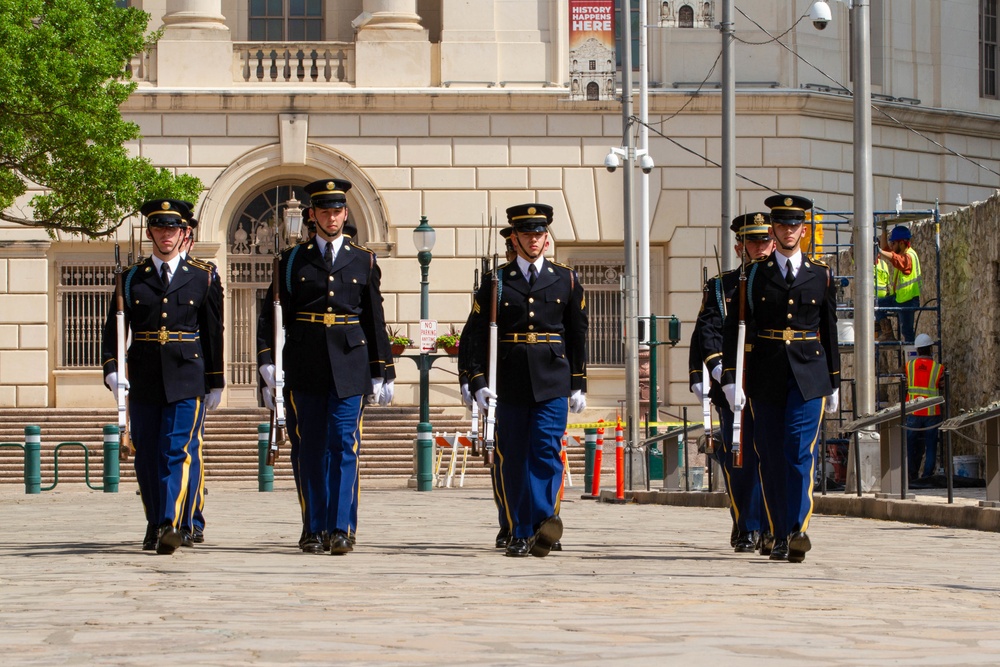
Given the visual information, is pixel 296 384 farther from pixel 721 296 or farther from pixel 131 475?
pixel 131 475

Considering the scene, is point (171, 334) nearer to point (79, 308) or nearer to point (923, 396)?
point (923, 396)

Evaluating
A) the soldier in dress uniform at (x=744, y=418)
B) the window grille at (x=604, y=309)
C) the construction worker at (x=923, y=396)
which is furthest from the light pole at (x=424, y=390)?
the soldier in dress uniform at (x=744, y=418)

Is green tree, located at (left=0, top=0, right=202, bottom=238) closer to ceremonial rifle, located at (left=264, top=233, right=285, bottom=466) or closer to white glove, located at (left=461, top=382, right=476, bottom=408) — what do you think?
ceremonial rifle, located at (left=264, top=233, right=285, bottom=466)

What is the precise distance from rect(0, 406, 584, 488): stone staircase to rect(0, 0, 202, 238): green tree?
572cm

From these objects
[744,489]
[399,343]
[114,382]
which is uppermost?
[399,343]

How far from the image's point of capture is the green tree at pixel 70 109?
2461 cm

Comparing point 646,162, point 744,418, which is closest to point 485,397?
point 744,418

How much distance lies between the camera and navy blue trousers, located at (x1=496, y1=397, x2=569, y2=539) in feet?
39.2

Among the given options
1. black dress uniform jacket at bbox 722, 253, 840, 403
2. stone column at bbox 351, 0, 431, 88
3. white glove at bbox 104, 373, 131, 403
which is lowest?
white glove at bbox 104, 373, 131, 403

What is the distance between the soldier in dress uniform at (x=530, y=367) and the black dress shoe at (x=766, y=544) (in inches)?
48.9

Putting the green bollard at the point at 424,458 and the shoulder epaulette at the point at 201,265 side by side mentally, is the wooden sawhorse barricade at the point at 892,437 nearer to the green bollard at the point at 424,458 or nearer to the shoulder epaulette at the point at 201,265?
the shoulder epaulette at the point at 201,265

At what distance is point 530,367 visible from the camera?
12.1 meters

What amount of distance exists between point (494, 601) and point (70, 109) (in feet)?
57.9

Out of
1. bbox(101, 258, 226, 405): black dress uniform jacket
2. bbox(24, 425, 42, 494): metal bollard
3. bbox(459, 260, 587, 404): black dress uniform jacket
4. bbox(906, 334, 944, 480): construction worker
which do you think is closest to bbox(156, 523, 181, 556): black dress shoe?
bbox(101, 258, 226, 405): black dress uniform jacket
